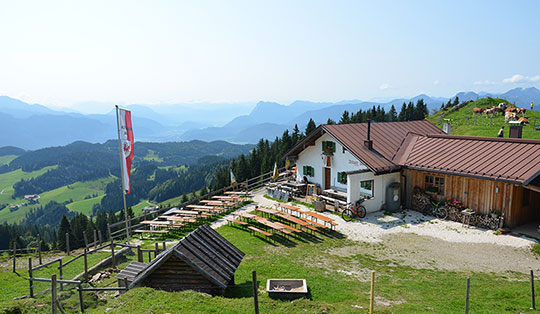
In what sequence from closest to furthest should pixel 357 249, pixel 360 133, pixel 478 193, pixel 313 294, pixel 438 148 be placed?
pixel 313 294 < pixel 357 249 < pixel 478 193 < pixel 438 148 < pixel 360 133

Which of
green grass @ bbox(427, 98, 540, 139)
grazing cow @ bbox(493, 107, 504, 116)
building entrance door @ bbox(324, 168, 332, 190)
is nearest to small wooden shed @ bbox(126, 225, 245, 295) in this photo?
building entrance door @ bbox(324, 168, 332, 190)

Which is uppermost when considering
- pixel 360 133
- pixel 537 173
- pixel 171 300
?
pixel 360 133

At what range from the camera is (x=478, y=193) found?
18.6 m

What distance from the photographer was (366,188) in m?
22.0

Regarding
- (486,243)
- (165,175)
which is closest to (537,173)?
(486,243)

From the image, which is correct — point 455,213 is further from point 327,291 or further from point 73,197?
point 73,197

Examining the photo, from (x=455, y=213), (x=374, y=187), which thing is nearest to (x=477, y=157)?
(x=455, y=213)

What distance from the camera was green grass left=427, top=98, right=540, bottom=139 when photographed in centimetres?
3466

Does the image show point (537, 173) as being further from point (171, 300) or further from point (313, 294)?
point (171, 300)

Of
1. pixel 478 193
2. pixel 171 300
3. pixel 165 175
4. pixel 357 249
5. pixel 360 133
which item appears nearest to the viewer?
pixel 171 300

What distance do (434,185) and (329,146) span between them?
7461 millimetres

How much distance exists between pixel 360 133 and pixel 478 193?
29.0 ft

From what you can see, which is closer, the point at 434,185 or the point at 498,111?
the point at 434,185

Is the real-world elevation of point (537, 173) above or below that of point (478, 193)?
above
